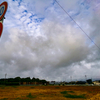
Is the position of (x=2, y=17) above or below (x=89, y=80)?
above

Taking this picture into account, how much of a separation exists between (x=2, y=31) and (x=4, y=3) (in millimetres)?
3856

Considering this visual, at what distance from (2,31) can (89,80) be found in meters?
146

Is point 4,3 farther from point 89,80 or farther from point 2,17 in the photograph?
point 89,80

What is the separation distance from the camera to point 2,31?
1301 centimetres

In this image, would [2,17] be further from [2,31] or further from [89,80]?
[89,80]

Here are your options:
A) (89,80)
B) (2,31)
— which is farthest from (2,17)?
(89,80)

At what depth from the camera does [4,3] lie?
1346 cm

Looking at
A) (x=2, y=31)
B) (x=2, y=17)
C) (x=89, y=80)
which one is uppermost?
(x=2, y=17)

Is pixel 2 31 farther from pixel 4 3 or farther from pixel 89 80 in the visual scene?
pixel 89 80

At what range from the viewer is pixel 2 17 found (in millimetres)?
13281

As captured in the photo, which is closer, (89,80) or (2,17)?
(2,17)

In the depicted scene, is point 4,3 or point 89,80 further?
point 89,80

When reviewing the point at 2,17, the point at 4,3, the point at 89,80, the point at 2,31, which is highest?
the point at 4,3

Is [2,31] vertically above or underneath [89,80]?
above
